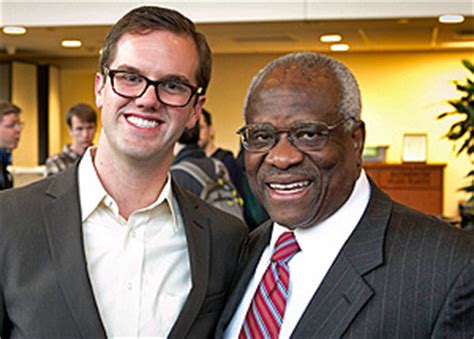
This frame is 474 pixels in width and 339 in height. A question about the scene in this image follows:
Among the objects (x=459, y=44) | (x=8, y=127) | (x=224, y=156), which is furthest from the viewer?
(x=459, y=44)

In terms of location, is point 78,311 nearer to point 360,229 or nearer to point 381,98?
point 360,229

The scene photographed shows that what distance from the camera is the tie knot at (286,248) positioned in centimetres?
204

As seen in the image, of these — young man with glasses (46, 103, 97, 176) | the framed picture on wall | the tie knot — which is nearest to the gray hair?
the tie knot

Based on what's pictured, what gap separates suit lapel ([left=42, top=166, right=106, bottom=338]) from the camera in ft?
6.23

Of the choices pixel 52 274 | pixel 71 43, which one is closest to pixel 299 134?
pixel 52 274

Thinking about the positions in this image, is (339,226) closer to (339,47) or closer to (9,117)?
(9,117)

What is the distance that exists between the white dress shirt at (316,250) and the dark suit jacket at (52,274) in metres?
0.28

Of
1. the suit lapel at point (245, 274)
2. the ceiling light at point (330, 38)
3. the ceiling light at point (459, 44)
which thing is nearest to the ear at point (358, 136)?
the suit lapel at point (245, 274)

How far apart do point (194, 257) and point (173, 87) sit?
47cm

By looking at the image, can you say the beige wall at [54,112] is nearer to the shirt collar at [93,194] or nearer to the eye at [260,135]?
the shirt collar at [93,194]

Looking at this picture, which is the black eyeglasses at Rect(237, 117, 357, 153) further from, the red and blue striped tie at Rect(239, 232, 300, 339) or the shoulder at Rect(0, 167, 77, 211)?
the shoulder at Rect(0, 167, 77, 211)

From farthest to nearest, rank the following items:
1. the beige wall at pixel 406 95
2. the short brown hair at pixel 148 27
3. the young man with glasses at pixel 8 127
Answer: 1. the beige wall at pixel 406 95
2. the young man with glasses at pixel 8 127
3. the short brown hair at pixel 148 27

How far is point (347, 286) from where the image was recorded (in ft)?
6.17

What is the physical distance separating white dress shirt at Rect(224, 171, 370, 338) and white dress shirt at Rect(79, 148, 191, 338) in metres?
0.32
